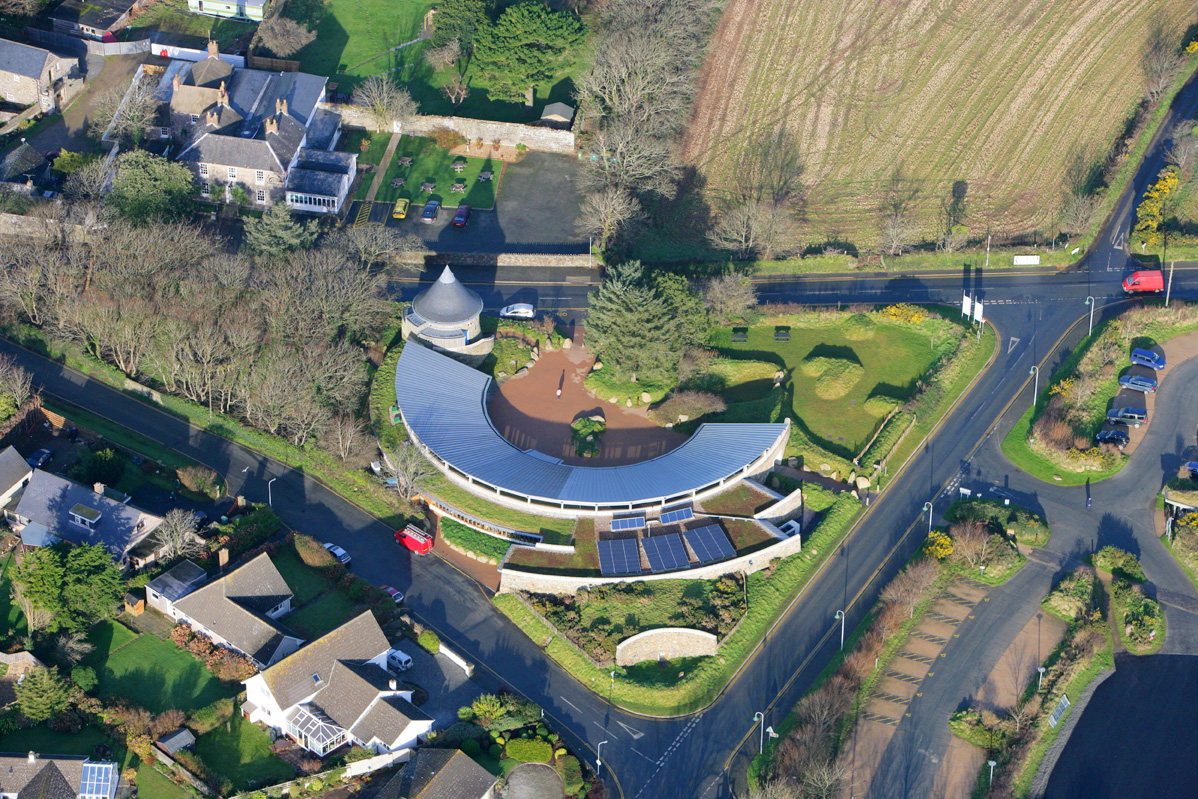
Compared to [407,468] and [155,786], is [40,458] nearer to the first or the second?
[407,468]

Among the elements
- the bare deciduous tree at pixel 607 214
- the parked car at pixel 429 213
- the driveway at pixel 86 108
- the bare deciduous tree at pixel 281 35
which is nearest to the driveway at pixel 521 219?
the parked car at pixel 429 213

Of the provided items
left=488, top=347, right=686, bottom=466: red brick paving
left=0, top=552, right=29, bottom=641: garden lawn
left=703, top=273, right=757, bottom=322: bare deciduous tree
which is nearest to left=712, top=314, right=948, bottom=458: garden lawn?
left=703, top=273, right=757, bottom=322: bare deciduous tree

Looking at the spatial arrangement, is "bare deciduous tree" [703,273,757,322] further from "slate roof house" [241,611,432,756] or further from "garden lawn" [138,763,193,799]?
"garden lawn" [138,763,193,799]

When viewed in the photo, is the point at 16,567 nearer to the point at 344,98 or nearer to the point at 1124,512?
the point at 344,98

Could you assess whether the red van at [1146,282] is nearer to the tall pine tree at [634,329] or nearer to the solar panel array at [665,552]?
the tall pine tree at [634,329]

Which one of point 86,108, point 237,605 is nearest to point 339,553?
point 237,605

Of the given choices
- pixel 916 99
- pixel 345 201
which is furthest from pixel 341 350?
pixel 916 99
